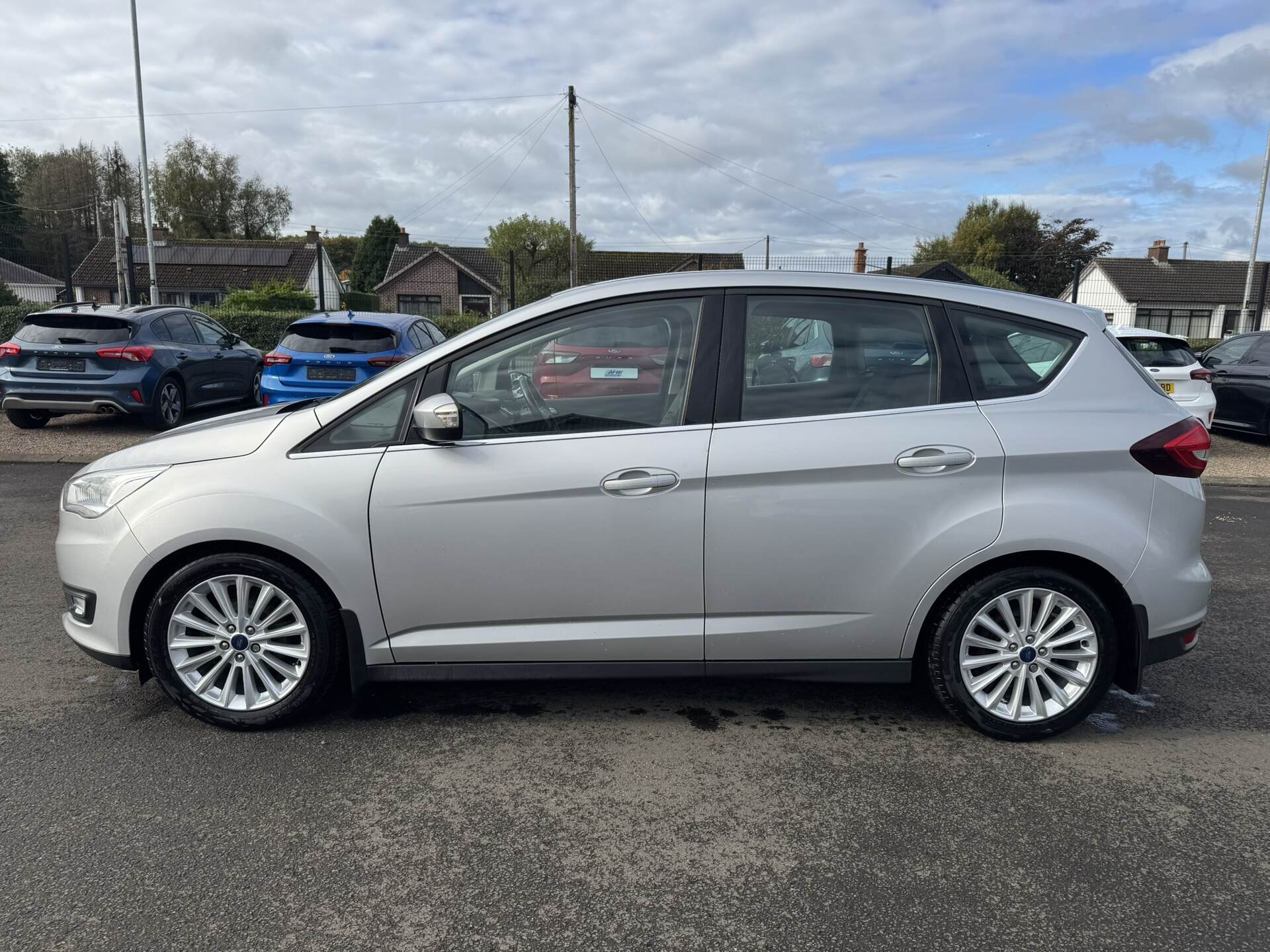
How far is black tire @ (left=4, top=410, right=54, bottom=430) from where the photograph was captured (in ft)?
37.9

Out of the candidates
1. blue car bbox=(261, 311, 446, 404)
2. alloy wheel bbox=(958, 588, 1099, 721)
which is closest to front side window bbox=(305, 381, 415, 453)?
alloy wheel bbox=(958, 588, 1099, 721)

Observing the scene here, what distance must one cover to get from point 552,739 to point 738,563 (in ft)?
3.35

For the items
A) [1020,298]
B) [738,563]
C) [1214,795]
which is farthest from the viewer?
[1020,298]

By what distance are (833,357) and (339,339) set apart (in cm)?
777

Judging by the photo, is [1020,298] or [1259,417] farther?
[1259,417]

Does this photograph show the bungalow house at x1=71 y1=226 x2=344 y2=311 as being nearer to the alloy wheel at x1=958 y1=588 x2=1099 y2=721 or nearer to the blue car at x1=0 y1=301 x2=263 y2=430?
the blue car at x1=0 y1=301 x2=263 y2=430

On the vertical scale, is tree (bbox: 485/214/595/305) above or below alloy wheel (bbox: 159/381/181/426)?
above

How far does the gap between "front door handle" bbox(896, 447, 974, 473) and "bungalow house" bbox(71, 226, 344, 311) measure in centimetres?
5451

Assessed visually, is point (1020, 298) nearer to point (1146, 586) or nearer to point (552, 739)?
point (1146, 586)

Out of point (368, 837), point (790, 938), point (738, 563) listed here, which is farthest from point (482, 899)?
point (738, 563)

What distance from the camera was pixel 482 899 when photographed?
2.63 metres

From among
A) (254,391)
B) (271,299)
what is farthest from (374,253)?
(254,391)

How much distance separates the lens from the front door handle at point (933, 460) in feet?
11.3

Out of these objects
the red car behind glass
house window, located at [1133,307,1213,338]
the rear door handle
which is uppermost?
house window, located at [1133,307,1213,338]
